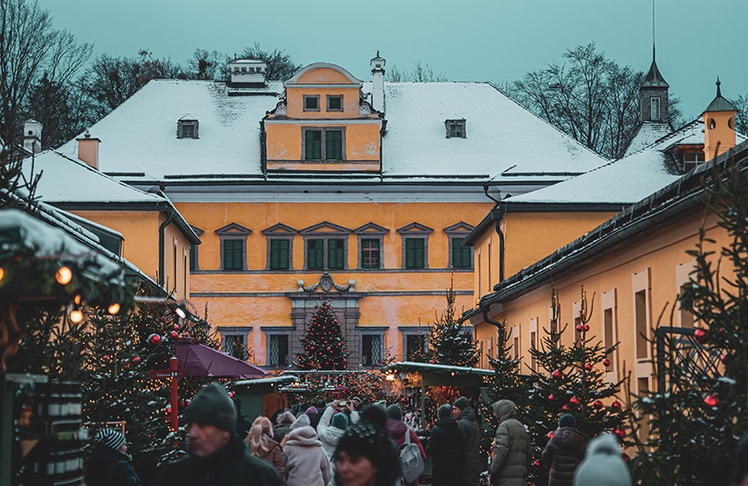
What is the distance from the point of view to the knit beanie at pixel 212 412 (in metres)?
7.64

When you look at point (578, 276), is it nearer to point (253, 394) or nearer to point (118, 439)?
point (253, 394)

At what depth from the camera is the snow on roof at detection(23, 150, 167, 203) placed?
41.7 metres

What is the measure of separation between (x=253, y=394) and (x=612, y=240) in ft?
47.2

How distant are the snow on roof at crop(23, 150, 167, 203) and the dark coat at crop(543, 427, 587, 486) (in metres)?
27.7

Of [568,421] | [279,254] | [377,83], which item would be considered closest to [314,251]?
[279,254]

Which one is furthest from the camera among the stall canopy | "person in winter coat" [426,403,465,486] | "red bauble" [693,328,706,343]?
the stall canopy

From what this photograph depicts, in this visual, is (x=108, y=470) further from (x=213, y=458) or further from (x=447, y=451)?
(x=447, y=451)

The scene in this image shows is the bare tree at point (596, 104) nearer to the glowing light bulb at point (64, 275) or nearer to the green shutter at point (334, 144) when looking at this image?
the green shutter at point (334, 144)

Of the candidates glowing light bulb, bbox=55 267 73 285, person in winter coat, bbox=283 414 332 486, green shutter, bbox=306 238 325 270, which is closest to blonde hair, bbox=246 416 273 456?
person in winter coat, bbox=283 414 332 486

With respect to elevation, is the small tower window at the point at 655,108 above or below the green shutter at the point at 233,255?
above

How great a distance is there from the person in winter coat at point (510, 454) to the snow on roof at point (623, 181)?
21.8 meters

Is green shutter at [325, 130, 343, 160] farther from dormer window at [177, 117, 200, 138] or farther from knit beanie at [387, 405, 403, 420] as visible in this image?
knit beanie at [387, 405, 403, 420]

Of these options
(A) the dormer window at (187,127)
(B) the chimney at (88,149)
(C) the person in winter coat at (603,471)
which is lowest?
(C) the person in winter coat at (603,471)

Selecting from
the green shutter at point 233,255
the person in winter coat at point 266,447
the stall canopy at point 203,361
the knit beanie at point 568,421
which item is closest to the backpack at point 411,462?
the person in winter coat at point 266,447
